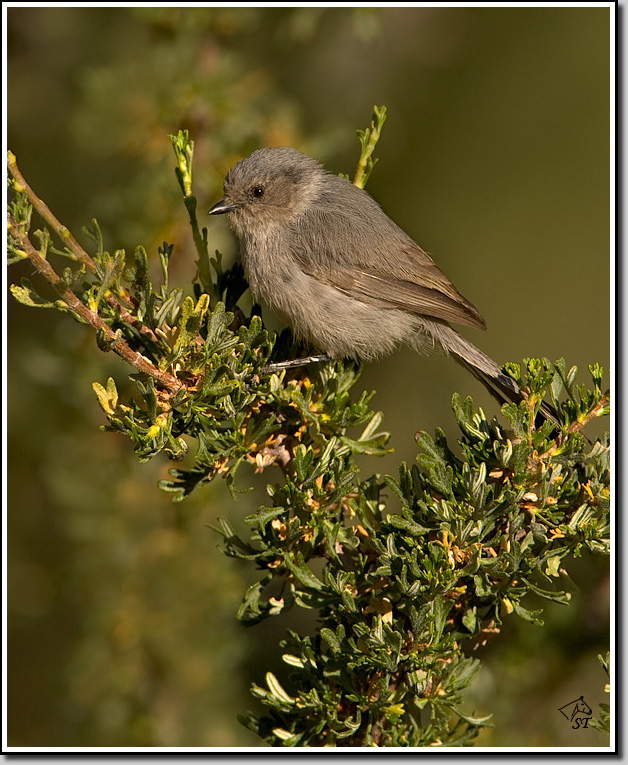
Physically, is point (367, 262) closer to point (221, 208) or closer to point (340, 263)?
point (340, 263)

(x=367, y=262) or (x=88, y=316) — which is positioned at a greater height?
(x=367, y=262)

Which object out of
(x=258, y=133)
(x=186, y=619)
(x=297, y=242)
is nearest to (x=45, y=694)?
(x=186, y=619)

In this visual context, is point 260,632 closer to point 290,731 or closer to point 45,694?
point 45,694

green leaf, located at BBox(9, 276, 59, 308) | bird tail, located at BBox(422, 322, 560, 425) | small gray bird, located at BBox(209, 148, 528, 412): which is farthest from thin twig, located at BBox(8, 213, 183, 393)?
bird tail, located at BBox(422, 322, 560, 425)

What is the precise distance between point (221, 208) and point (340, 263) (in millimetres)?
548

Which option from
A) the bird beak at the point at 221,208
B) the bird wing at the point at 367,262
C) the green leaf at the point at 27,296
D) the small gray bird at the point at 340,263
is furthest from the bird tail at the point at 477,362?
the green leaf at the point at 27,296

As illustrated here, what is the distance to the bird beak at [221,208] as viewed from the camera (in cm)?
294

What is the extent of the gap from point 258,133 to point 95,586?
173 centimetres

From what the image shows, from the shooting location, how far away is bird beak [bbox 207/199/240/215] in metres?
2.94

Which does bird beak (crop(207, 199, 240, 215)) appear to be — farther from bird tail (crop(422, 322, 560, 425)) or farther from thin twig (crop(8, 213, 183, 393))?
thin twig (crop(8, 213, 183, 393))

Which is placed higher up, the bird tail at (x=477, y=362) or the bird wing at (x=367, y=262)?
the bird wing at (x=367, y=262)

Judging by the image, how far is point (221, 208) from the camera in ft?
9.77

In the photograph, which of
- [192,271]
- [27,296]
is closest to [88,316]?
[27,296]

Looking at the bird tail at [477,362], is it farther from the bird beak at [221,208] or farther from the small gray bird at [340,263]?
the bird beak at [221,208]
